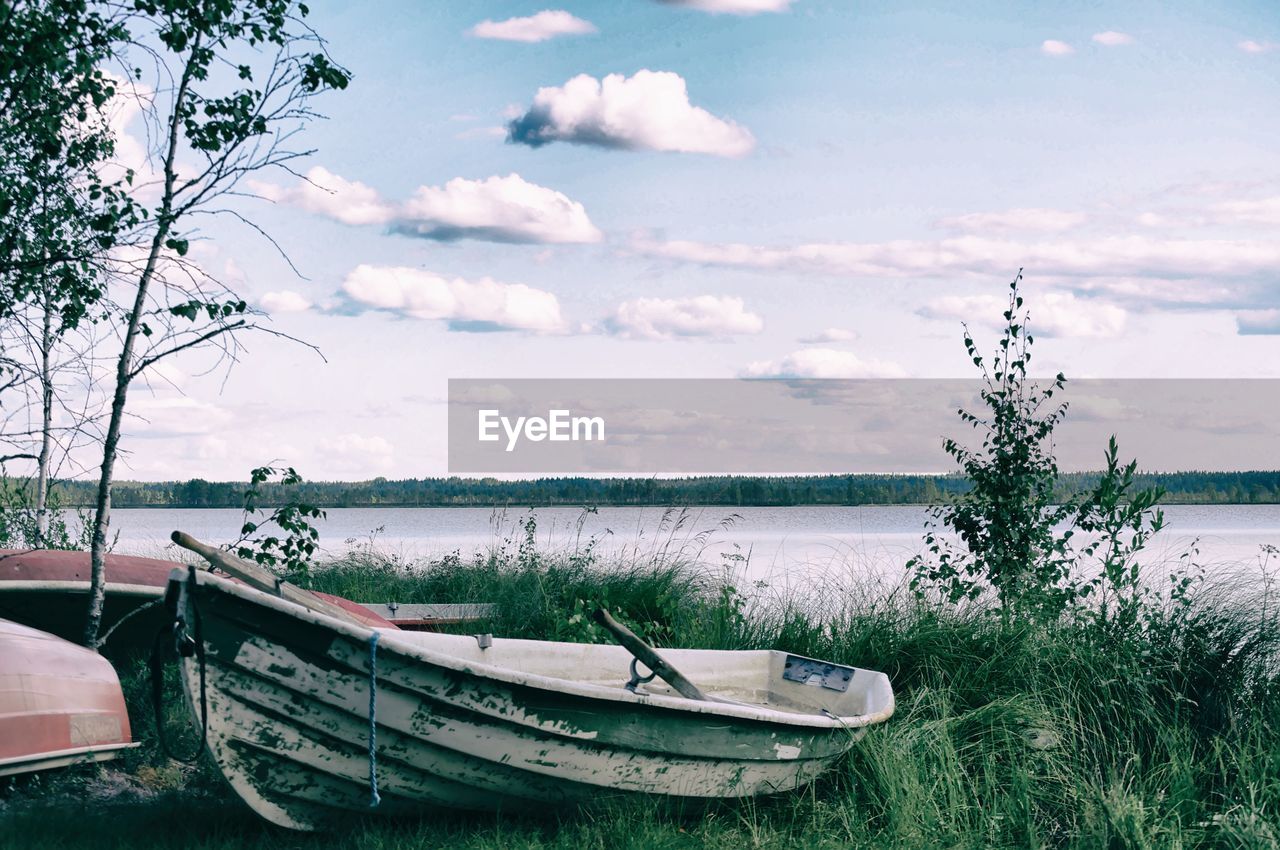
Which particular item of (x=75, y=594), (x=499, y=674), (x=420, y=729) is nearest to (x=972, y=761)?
(x=499, y=674)

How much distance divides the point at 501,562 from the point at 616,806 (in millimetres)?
6394

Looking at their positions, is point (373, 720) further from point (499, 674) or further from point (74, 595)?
point (74, 595)

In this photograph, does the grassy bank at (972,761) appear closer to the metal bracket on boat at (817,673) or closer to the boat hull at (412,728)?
the boat hull at (412,728)

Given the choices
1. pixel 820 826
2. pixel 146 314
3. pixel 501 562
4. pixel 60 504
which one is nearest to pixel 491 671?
pixel 820 826

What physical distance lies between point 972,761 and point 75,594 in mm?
5663

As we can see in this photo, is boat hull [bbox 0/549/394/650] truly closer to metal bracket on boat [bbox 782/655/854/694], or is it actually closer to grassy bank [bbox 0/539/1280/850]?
grassy bank [bbox 0/539/1280/850]

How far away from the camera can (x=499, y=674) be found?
4.68 meters

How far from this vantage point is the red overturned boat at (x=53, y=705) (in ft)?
16.3

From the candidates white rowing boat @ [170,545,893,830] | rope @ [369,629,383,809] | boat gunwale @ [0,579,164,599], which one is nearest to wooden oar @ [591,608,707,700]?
white rowing boat @ [170,545,893,830]

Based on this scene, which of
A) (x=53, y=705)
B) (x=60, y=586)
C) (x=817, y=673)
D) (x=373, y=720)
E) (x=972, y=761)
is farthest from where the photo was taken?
(x=60, y=586)

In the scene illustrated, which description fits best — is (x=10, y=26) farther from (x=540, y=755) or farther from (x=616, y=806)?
(x=616, y=806)

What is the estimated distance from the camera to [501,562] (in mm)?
11445

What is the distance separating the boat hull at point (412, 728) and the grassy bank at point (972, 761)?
0.67 feet

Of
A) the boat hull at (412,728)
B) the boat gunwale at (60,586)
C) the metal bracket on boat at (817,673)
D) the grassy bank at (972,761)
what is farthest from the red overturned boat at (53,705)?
the metal bracket on boat at (817,673)
